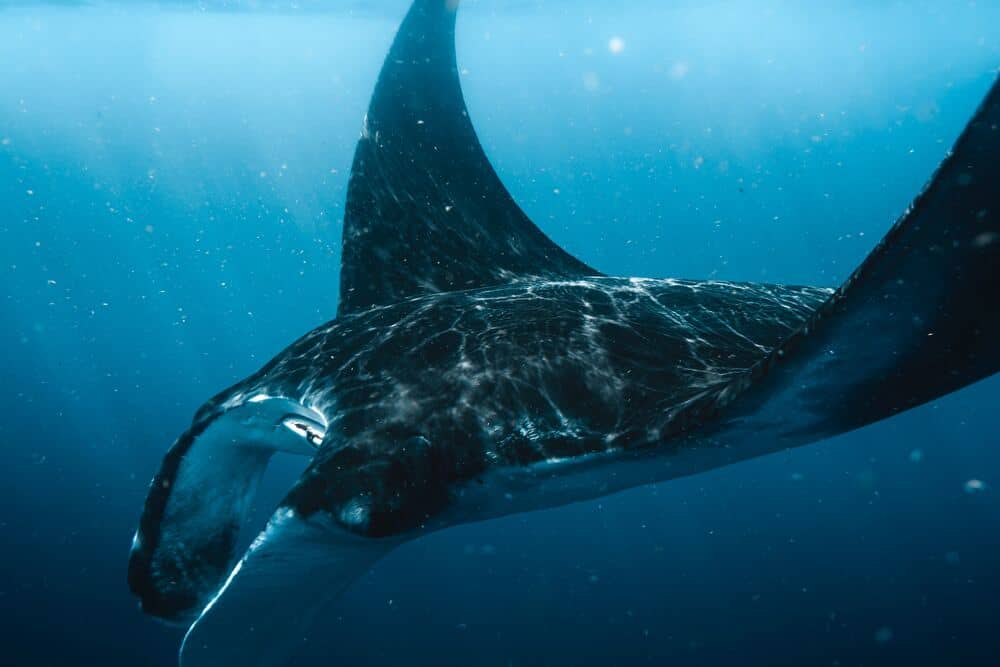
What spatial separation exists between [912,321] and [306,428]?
256cm

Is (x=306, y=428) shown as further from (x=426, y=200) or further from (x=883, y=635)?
(x=883, y=635)

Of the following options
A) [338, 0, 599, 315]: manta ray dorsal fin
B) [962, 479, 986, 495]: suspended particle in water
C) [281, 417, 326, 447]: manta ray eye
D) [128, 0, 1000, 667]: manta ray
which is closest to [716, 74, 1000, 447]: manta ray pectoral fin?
[128, 0, 1000, 667]: manta ray

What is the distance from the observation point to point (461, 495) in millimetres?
2104

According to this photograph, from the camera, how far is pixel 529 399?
2.29m

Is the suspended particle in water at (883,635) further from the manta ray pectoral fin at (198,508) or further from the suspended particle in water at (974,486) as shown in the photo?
the manta ray pectoral fin at (198,508)

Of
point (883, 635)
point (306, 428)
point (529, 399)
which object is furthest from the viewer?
point (883, 635)

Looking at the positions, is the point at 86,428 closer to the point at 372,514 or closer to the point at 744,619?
the point at 744,619

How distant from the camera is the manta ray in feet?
4.36

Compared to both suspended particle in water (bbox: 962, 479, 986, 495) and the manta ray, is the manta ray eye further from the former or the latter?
suspended particle in water (bbox: 962, 479, 986, 495)

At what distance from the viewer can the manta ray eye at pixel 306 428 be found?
2.82 m

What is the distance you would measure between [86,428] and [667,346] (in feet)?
73.1

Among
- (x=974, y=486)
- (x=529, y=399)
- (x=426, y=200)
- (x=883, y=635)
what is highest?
(x=426, y=200)

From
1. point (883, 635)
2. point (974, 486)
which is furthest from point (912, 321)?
point (974, 486)

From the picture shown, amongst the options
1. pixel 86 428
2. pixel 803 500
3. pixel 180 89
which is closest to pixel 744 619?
pixel 803 500
